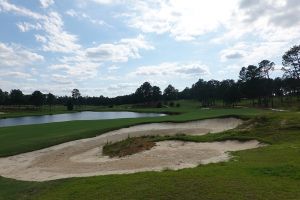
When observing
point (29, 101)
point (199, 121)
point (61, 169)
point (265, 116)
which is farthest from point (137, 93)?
point (61, 169)

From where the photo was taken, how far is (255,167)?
596 inches

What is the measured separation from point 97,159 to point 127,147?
280 cm

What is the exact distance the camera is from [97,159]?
25859 millimetres

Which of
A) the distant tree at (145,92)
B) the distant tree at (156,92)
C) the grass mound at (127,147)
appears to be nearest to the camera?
the grass mound at (127,147)

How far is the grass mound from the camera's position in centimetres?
2667

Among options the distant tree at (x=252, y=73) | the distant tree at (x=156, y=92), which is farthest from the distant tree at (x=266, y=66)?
the distant tree at (x=156, y=92)

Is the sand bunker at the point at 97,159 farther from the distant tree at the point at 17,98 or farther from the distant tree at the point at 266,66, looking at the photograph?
the distant tree at the point at 17,98

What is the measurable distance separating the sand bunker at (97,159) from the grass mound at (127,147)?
592 mm

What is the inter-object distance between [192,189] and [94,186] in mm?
4080

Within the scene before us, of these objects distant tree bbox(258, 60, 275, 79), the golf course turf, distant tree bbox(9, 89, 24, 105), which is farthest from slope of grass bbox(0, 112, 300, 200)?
distant tree bbox(9, 89, 24, 105)

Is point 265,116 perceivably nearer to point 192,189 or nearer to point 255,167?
point 255,167

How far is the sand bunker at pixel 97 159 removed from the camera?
68.4 ft

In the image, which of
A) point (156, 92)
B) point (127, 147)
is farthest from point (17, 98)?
point (127, 147)

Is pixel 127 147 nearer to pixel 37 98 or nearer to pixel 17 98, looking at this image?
pixel 37 98
